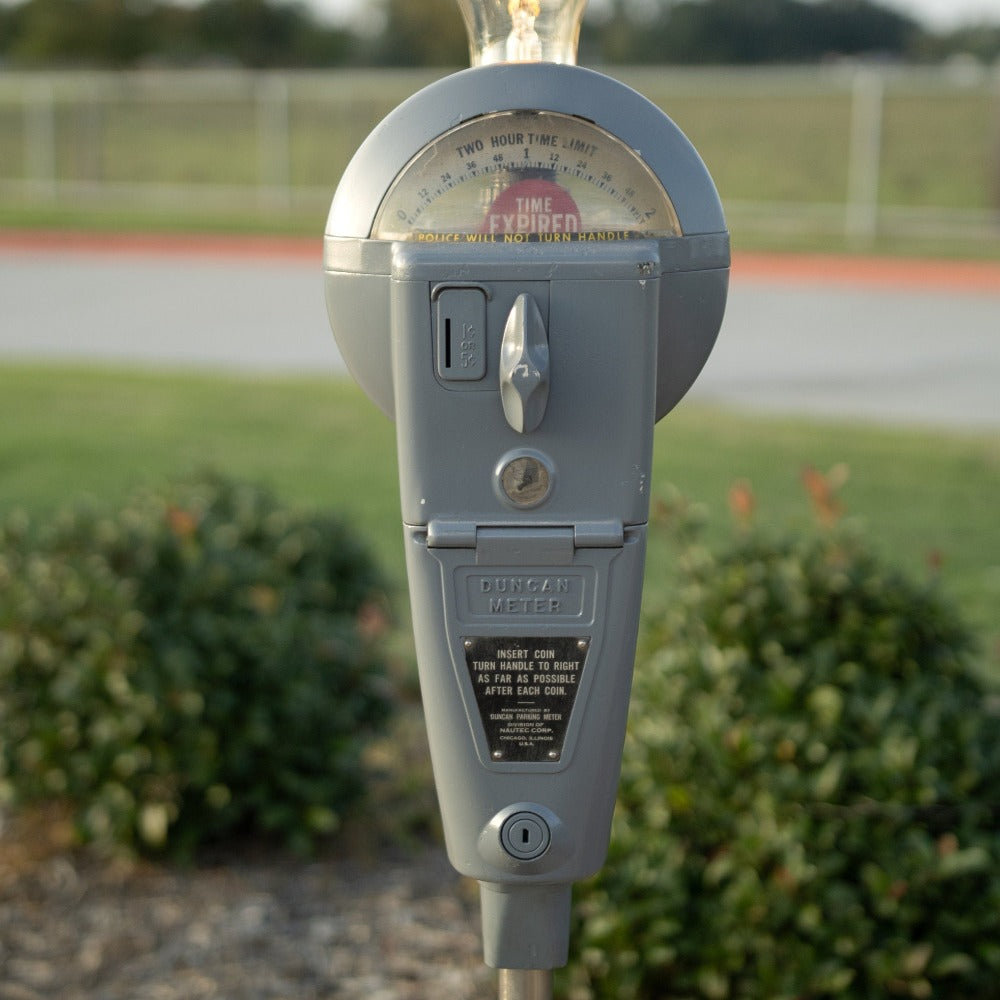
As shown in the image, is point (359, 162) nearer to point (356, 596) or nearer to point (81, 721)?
point (81, 721)

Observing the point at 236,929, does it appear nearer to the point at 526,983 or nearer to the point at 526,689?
the point at 526,983

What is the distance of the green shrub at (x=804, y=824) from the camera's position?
2.42m

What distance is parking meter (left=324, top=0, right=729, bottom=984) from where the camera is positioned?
5.28ft

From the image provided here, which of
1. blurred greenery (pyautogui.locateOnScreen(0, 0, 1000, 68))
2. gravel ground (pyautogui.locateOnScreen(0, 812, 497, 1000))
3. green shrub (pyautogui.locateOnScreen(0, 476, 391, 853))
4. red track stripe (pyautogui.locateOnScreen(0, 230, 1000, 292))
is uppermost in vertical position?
blurred greenery (pyautogui.locateOnScreen(0, 0, 1000, 68))

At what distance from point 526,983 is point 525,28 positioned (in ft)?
3.88

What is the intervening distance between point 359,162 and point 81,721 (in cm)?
180

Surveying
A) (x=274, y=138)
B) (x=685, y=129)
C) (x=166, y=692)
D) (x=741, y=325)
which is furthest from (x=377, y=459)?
(x=274, y=138)

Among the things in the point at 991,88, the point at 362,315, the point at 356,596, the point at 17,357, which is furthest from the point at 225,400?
the point at 991,88

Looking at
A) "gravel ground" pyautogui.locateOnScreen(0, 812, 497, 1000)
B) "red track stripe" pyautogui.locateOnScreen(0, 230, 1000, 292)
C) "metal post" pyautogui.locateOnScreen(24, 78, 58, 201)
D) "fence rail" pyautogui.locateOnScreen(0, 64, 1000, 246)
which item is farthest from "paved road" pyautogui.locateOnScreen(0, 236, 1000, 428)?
"metal post" pyautogui.locateOnScreen(24, 78, 58, 201)

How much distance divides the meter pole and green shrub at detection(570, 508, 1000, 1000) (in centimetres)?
61

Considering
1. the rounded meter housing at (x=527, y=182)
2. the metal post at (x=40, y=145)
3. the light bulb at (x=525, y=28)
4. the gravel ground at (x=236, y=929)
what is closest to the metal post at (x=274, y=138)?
the metal post at (x=40, y=145)

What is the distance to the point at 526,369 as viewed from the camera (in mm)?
1574

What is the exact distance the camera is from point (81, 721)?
3.13 m

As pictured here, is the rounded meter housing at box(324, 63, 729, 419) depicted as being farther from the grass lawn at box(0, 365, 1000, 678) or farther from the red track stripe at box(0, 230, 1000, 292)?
the red track stripe at box(0, 230, 1000, 292)
